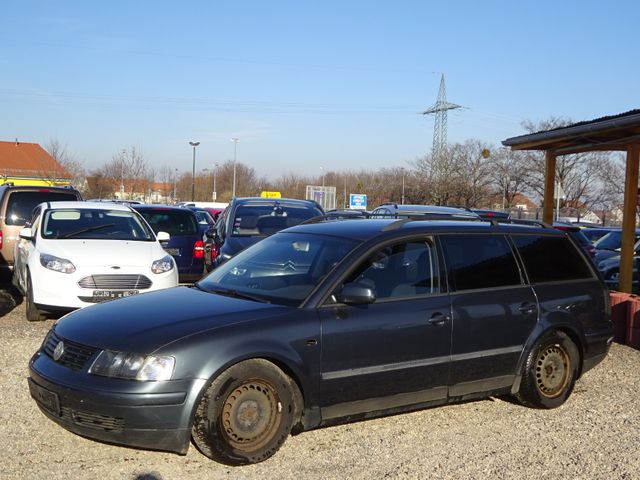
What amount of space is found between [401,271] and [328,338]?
94 centimetres

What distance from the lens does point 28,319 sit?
9445 millimetres

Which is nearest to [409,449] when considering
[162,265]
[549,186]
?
[162,265]

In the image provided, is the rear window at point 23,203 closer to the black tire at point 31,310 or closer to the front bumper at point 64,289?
the black tire at point 31,310

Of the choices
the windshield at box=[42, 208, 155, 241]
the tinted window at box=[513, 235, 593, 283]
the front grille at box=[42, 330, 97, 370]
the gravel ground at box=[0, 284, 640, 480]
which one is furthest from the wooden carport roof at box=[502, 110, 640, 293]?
the front grille at box=[42, 330, 97, 370]

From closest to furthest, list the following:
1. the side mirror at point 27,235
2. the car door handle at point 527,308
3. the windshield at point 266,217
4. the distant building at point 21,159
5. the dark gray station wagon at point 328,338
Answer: the dark gray station wagon at point 328,338, the car door handle at point 527,308, the side mirror at point 27,235, the windshield at point 266,217, the distant building at point 21,159

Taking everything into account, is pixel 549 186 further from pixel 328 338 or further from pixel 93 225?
pixel 328 338

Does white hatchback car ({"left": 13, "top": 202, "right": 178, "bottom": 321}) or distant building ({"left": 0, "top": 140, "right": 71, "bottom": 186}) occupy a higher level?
distant building ({"left": 0, "top": 140, "right": 71, "bottom": 186})

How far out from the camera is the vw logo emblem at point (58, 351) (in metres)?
4.78

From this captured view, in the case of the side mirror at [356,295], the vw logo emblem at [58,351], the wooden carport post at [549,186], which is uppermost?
the wooden carport post at [549,186]

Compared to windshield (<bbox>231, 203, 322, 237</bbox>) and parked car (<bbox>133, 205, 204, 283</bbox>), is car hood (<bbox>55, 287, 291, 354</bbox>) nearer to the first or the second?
windshield (<bbox>231, 203, 322, 237</bbox>)

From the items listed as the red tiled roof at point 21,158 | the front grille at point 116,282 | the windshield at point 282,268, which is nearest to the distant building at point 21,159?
the red tiled roof at point 21,158

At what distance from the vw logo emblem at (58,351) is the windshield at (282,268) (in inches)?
50.0

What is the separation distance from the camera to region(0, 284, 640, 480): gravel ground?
4586 mm

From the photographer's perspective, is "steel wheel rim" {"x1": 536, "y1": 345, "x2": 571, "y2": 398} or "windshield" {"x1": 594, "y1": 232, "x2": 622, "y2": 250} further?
"windshield" {"x1": 594, "y1": 232, "x2": 622, "y2": 250}
